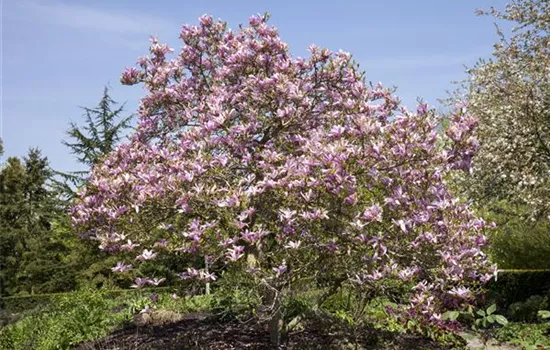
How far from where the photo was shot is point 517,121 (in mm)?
13484

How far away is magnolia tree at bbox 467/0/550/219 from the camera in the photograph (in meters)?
12.8

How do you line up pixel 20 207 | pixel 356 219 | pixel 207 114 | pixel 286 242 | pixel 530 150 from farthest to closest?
pixel 20 207
pixel 530 150
pixel 207 114
pixel 286 242
pixel 356 219

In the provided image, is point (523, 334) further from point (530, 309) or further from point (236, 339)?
point (236, 339)

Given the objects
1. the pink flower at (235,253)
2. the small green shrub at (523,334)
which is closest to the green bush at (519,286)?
the small green shrub at (523,334)

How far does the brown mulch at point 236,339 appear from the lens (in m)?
8.52

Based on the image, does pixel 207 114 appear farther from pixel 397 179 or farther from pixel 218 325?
pixel 218 325

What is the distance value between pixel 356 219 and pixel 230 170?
2.20 m

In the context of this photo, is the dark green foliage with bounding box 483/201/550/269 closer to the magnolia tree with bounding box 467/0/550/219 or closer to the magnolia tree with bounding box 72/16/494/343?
the magnolia tree with bounding box 467/0/550/219

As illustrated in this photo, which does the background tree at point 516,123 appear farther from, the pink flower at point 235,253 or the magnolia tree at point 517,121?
the pink flower at point 235,253

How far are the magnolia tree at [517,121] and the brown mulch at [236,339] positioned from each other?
532 centimetres

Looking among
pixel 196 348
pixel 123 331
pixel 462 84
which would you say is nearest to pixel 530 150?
pixel 462 84

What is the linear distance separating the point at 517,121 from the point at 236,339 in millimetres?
8982

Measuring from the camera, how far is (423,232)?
6438mm

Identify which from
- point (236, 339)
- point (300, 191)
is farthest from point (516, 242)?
point (300, 191)
